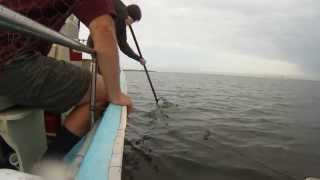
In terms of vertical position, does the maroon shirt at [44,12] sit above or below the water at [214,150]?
above

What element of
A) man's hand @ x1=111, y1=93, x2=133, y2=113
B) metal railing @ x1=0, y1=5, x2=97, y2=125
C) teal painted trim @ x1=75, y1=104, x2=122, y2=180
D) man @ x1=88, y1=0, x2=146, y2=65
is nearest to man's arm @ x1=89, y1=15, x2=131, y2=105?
man's hand @ x1=111, y1=93, x2=133, y2=113

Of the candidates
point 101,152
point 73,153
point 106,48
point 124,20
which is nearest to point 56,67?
point 106,48

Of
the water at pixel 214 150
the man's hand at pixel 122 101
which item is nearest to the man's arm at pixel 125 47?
the water at pixel 214 150

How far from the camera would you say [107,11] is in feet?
7.49

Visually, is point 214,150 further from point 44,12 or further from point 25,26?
point 25,26

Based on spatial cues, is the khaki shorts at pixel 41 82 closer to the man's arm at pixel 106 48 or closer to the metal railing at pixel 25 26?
the man's arm at pixel 106 48

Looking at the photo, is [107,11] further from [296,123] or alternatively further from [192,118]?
[296,123]

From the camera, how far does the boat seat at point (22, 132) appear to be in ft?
7.08

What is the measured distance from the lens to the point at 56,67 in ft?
7.51

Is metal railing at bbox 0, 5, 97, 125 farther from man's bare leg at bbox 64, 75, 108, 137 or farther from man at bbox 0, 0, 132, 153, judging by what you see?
man's bare leg at bbox 64, 75, 108, 137

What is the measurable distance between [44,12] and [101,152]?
1031 millimetres

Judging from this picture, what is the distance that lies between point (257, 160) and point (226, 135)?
2.13m

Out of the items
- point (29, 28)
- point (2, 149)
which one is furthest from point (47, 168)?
point (29, 28)

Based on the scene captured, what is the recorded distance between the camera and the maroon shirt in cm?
212
